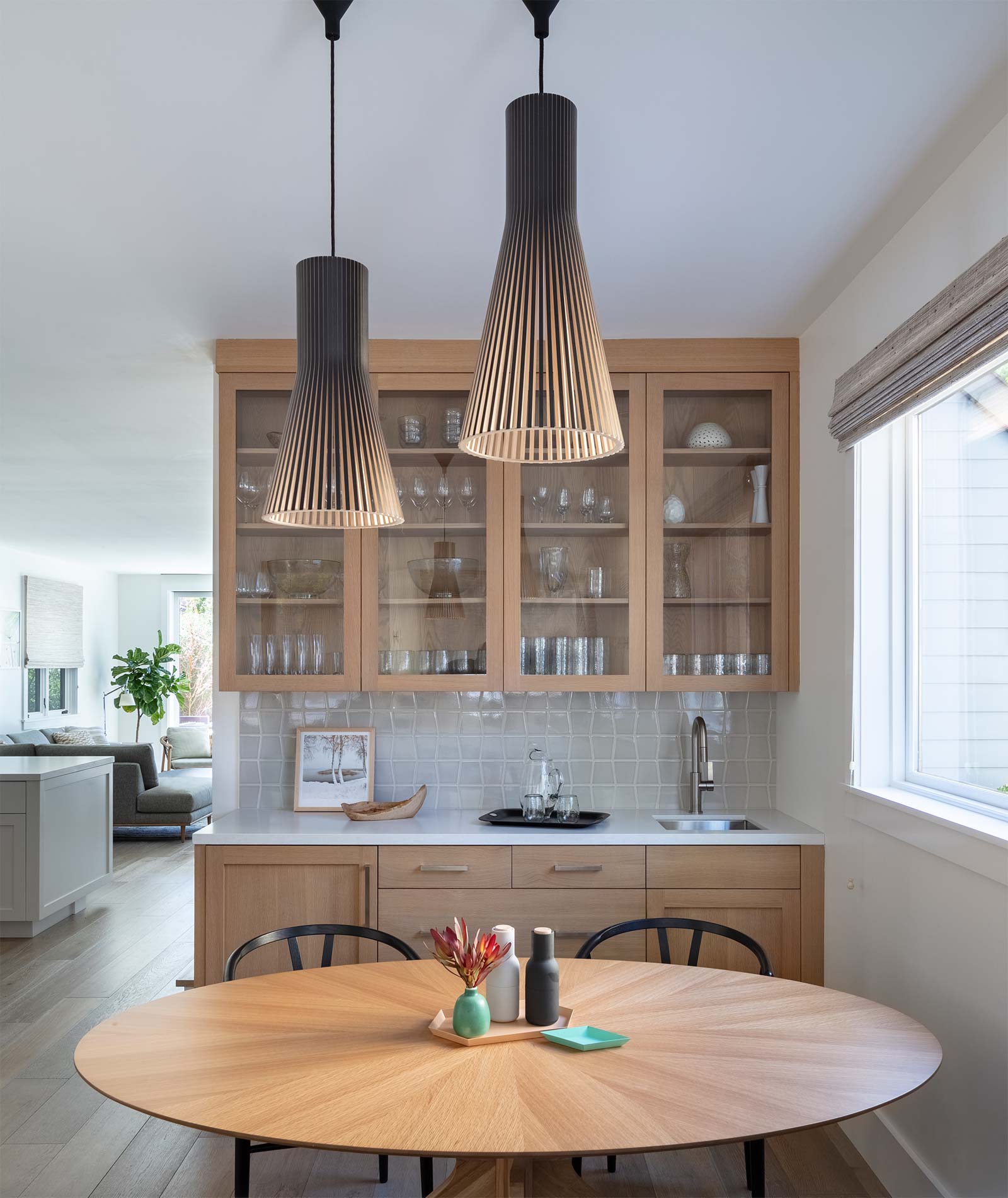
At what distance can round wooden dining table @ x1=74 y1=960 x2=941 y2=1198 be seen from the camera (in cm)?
153

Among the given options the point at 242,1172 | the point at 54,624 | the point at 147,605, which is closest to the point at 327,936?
the point at 242,1172

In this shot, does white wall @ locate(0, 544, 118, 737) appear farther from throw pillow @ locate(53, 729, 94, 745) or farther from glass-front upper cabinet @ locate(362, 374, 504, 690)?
glass-front upper cabinet @ locate(362, 374, 504, 690)

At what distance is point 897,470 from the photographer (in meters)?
3.04

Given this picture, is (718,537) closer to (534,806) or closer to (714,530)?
(714,530)

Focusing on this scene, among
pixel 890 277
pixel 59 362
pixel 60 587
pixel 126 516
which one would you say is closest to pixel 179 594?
pixel 60 587

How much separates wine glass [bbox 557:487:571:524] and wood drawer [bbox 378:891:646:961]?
4.60 feet

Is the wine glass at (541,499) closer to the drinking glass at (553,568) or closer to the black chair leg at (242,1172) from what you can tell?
the drinking glass at (553,568)

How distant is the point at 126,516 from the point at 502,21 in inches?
265

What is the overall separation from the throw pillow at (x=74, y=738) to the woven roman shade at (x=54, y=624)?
0.92m

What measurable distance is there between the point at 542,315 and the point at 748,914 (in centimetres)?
262

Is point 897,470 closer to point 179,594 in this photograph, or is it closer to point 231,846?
point 231,846

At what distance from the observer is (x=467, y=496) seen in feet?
12.6

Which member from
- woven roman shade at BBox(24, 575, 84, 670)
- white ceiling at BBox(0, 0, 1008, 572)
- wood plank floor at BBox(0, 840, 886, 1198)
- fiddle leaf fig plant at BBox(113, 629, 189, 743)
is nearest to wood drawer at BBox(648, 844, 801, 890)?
wood plank floor at BBox(0, 840, 886, 1198)

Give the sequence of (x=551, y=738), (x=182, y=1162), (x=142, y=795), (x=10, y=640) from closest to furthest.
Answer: (x=182, y=1162) < (x=551, y=738) < (x=142, y=795) < (x=10, y=640)
